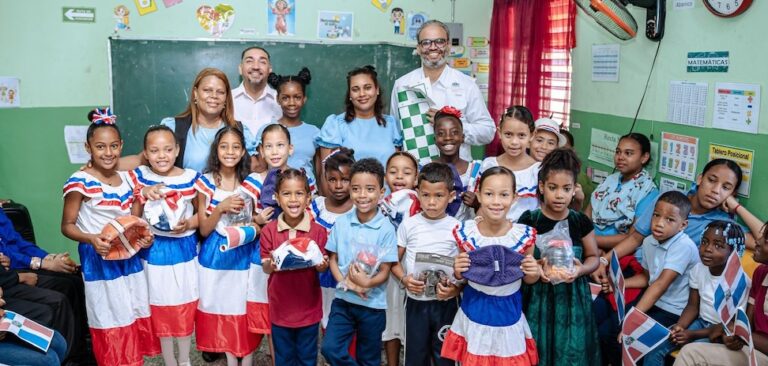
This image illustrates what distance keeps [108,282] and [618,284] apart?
218cm

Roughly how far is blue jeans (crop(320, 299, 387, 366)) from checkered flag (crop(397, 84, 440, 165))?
0.94m

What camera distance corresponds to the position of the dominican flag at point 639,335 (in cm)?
246

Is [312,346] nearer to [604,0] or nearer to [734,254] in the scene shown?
[734,254]

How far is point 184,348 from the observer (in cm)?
291

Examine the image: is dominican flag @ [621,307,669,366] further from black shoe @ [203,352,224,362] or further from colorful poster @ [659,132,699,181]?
black shoe @ [203,352,224,362]

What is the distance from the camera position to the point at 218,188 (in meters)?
2.81

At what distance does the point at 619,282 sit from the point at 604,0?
59.6 inches

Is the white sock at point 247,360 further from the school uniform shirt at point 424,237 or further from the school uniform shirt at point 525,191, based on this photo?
the school uniform shirt at point 525,191

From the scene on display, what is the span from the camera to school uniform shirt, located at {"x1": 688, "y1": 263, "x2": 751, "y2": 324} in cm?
248

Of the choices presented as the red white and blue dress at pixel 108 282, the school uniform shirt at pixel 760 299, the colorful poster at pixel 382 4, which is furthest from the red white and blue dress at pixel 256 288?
the colorful poster at pixel 382 4

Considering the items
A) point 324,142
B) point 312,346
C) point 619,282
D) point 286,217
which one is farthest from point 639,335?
point 324,142

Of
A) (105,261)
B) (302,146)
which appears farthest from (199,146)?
(105,261)

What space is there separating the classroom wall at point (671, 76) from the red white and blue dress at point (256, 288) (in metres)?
2.12

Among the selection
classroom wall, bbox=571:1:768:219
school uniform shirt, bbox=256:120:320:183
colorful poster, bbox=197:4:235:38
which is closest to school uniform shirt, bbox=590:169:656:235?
classroom wall, bbox=571:1:768:219
